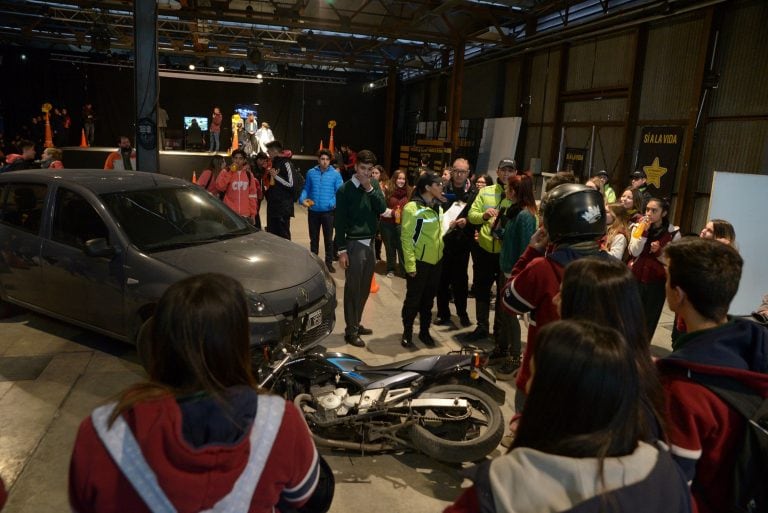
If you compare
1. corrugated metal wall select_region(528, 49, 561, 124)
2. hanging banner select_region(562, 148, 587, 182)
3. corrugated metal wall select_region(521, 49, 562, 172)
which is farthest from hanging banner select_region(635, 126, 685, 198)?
corrugated metal wall select_region(528, 49, 561, 124)

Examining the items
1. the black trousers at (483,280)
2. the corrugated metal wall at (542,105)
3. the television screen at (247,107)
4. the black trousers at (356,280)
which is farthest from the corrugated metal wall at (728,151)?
the television screen at (247,107)

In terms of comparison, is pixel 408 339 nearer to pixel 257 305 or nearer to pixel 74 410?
pixel 257 305

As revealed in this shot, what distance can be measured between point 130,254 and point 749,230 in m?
6.69

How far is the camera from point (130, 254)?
172 inches

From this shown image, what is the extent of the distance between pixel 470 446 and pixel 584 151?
10750 mm

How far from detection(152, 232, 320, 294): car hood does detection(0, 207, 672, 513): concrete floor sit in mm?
1075

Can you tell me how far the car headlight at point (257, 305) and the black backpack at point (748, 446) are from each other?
317 centimetres

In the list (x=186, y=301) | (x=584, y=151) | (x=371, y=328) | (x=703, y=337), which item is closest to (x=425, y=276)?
(x=371, y=328)

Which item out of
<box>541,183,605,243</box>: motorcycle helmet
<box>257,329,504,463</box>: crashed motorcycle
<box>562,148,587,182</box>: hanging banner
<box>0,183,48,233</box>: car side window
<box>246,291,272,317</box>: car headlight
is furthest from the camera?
<box>562,148,587,182</box>: hanging banner

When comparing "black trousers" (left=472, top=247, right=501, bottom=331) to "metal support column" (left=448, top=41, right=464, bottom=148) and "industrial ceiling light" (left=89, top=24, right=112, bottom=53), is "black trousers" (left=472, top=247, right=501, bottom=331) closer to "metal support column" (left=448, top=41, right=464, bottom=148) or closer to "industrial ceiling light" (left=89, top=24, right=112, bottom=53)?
"metal support column" (left=448, top=41, right=464, bottom=148)

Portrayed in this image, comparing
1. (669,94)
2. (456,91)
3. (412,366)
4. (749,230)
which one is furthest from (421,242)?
(456,91)

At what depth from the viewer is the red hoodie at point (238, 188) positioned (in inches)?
300

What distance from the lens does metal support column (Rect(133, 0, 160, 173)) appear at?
7367 millimetres

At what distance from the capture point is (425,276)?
5.43m
